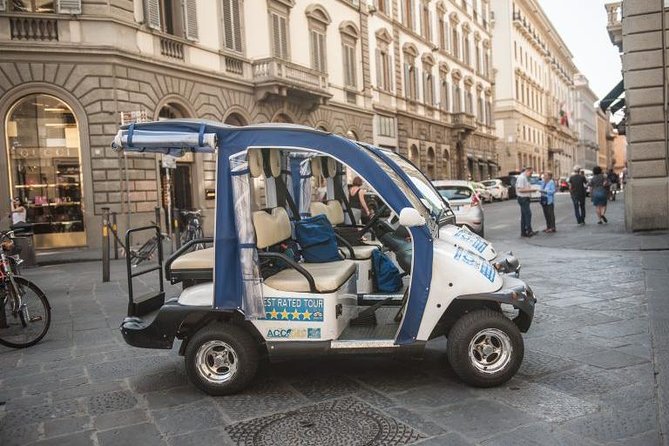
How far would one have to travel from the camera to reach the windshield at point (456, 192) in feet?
47.8

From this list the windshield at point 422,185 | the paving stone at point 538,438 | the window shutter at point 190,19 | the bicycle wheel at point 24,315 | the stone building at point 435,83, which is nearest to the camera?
the paving stone at point 538,438

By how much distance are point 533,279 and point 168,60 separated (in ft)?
45.2

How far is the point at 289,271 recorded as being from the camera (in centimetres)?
482

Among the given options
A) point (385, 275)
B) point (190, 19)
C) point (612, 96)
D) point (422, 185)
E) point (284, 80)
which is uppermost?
point (190, 19)

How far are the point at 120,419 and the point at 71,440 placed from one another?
38cm

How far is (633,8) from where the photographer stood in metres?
14.2

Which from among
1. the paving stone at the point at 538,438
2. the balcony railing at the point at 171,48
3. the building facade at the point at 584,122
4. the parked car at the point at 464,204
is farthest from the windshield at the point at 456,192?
the building facade at the point at 584,122

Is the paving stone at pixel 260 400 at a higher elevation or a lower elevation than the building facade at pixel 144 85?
lower

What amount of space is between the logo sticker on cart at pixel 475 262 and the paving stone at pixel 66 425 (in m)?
2.79

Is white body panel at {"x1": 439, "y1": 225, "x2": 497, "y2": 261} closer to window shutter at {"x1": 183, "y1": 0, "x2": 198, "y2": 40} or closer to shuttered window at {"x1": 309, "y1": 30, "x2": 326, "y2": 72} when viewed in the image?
window shutter at {"x1": 183, "y1": 0, "x2": 198, "y2": 40}

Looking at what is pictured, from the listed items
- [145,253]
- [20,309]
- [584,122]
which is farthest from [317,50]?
[584,122]

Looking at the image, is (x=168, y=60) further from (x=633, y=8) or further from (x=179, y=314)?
(x=179, y=314)

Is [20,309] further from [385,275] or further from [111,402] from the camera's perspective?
[385,275]

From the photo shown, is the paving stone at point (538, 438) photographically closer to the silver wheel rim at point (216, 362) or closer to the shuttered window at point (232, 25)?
the silver wheel rim at point (216, 362)
